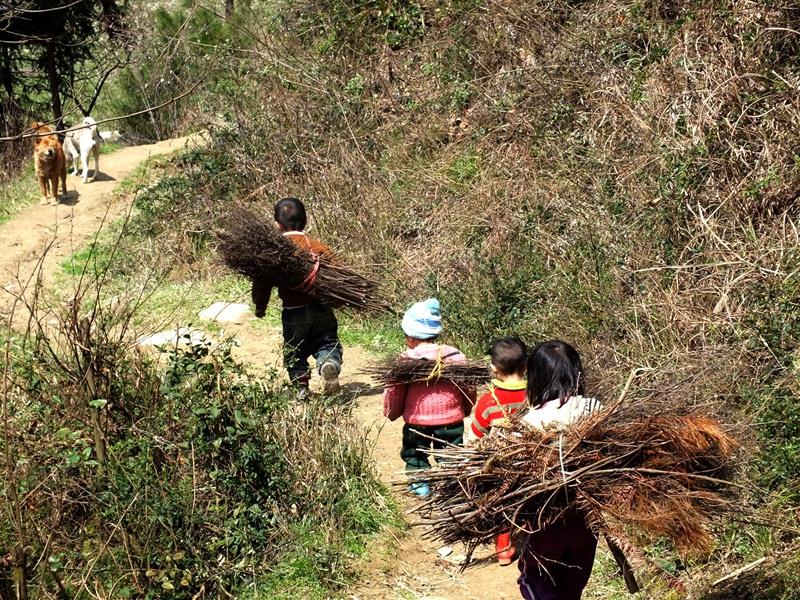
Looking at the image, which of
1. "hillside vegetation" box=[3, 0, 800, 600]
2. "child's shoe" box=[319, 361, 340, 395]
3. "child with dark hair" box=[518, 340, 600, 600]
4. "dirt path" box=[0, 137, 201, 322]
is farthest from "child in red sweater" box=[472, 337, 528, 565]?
"dirt path" box=[0, 137, 201, 322]

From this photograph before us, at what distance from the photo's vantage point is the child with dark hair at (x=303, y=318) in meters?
6.87

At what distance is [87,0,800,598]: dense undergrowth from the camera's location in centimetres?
575

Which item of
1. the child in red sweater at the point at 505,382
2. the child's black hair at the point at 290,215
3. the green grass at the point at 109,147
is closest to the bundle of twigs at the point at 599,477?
the child in red sweater at the point at 505,382

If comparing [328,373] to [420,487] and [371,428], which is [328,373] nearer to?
[371,428]

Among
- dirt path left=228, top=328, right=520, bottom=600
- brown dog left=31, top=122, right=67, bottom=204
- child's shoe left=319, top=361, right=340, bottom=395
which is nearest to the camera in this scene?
dirt path left=228, top=328, right=520, bottom=600

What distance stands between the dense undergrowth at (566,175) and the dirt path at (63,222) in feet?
4.47

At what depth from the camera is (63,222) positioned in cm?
1375

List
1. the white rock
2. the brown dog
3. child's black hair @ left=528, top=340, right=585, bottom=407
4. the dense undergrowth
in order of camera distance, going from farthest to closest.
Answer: the brown dog, the white rock, the dense undergrowth, child's black hair @ left=528, top=340, right=585, bottom=407

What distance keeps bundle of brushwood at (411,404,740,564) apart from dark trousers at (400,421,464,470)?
5.81ft

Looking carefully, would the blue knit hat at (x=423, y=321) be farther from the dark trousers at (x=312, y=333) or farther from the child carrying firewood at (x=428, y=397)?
the dark trousers at (x=312, y=333)

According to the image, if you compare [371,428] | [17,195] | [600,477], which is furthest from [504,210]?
[17,195]

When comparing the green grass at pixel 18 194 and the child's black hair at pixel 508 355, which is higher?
the child's black hair at pixel 508 355

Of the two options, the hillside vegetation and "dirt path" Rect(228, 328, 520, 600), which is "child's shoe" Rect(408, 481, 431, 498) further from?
the hillside vegetation

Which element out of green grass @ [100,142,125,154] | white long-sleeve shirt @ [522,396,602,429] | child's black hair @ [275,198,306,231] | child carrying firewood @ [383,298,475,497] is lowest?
green grass @ [100,142,125,154]
